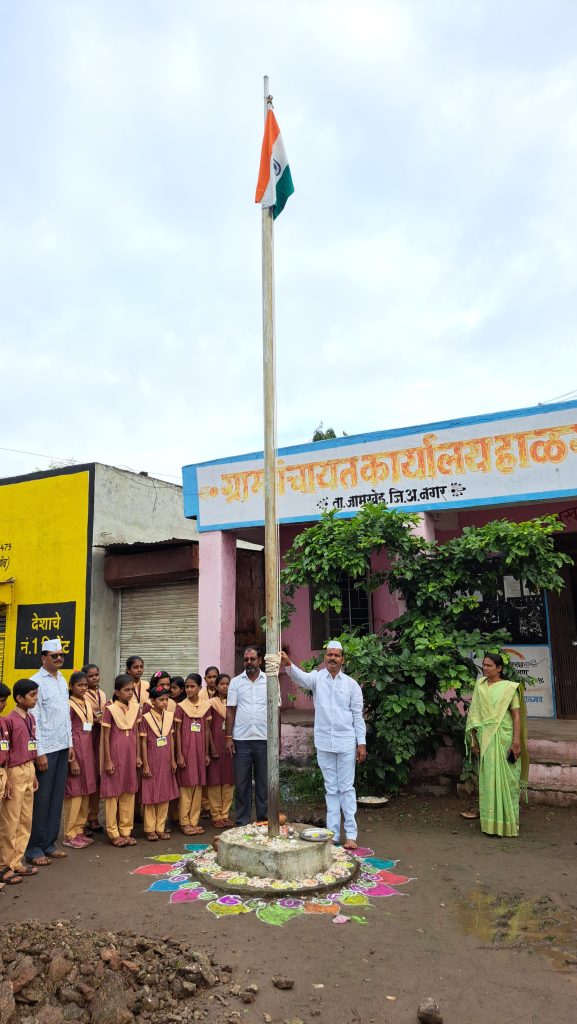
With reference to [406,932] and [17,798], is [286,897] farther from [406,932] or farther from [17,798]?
[17,798]

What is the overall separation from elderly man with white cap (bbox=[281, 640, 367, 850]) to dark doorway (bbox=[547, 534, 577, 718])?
14.0 feet

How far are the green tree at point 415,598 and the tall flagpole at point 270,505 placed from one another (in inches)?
65.1

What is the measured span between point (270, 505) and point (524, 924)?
10.4 feet

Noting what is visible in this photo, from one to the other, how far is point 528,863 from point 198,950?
9.06 feet

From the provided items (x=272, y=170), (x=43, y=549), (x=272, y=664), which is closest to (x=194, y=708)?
(x=272, y=664)

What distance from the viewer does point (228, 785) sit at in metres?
6.69

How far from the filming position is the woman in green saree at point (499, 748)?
5961mm

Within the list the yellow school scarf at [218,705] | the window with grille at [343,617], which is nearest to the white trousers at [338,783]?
the yellow school scarf at [218,705]

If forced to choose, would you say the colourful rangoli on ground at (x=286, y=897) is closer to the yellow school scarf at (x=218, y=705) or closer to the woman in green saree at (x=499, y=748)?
the woman in green saree at (x=499, y=748)

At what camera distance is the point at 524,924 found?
13.6 feet

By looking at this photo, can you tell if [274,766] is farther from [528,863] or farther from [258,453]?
[258,453]

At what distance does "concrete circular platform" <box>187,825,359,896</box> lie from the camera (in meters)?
4.64

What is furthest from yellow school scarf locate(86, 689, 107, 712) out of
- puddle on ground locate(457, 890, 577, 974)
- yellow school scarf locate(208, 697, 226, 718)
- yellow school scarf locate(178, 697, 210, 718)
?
puddle on ground locate(457, 890, 577, 974)

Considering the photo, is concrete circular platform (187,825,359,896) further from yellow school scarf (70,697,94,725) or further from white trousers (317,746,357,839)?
yellow school scarf (70,697,94,725)
